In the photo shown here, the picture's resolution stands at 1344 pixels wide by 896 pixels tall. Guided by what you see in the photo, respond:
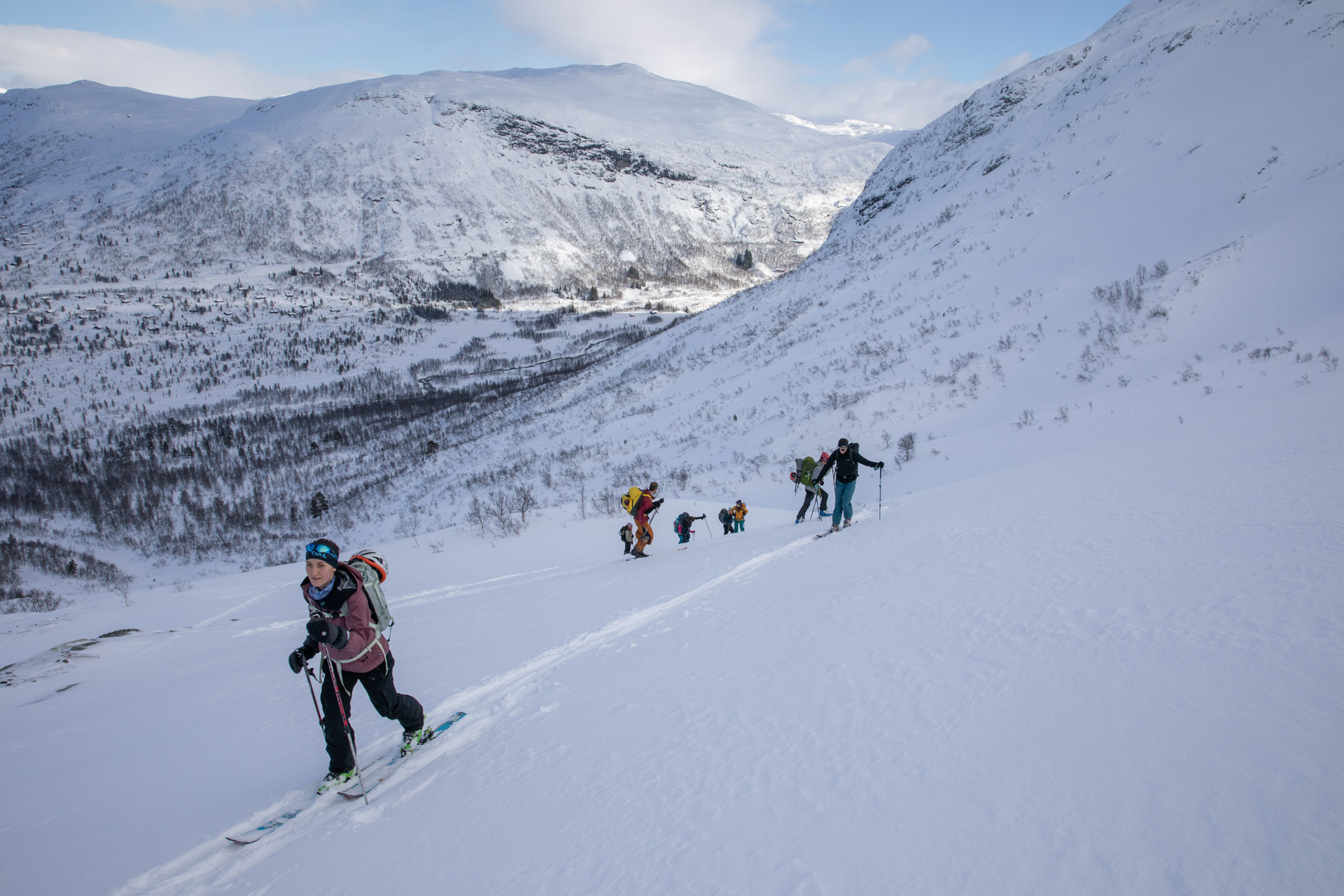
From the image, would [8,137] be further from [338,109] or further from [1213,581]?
[1213,581]

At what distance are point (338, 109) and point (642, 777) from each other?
7368 inches

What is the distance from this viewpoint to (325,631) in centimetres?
329

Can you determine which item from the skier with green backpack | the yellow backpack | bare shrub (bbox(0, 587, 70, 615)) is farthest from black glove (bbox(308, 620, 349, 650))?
bare shrub (bbox(0, 587, 70, 615))

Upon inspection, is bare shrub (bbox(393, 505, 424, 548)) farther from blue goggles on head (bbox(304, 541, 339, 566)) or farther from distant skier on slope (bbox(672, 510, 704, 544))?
blue goggles on head (bbox(304, 541, 339, 566))

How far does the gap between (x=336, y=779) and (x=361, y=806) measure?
40cm

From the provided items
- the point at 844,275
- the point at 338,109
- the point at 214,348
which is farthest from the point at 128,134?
the point at 844,275

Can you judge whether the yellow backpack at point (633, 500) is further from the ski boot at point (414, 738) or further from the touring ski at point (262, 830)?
the touring ski at point (262, 830)

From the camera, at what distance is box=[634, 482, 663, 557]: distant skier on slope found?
9.51m

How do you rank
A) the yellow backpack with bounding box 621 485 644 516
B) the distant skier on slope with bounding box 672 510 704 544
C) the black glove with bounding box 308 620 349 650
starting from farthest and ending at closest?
the distant skier on slope with bounding box 672 510 704 544
the yellow backpack with bounding box 621 485 644 516
the black glove with bounding box 308 620 349 650

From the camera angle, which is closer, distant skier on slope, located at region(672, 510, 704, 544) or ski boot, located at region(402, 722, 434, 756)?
ski boot, located at region(402, 722, 434, 756)

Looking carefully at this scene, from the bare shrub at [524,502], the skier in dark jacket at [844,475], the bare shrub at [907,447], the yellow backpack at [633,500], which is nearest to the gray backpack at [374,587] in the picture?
the yellow backpack at [633,500]

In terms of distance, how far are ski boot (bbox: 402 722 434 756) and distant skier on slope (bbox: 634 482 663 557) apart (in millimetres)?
5692

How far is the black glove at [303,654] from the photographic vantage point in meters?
3.47

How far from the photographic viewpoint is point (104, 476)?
42719 mm
